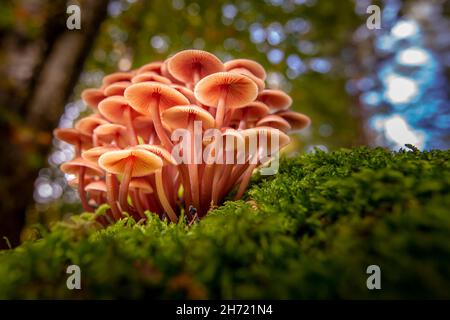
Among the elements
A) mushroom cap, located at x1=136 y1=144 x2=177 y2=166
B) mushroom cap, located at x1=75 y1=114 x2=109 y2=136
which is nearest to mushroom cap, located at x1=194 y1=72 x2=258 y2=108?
mushroom cap, located at x1=136 y1=144 x2=177 y2=166

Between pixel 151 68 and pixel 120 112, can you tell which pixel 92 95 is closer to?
pixel 120 112

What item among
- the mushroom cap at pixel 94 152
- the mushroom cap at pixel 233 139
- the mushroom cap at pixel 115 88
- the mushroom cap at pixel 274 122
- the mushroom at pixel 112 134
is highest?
the mushroom cap at pixel 115 88

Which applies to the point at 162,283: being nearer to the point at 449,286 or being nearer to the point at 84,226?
the point at 84,226

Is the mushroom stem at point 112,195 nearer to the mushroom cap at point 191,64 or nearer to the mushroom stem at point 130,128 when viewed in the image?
the mushroom stem at point 130,128

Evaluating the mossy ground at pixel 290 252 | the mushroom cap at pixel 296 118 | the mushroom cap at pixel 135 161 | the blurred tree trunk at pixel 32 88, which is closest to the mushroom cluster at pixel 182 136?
the mushroom cap at pixel 135 161

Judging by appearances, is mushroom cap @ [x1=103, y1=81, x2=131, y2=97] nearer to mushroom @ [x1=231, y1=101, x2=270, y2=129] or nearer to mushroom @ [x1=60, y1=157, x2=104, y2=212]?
mushroom @ [x1=60, y1=157, x2=104, y2=212]

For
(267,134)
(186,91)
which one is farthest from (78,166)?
(267,134)

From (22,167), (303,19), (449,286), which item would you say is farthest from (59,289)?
(303,19)
